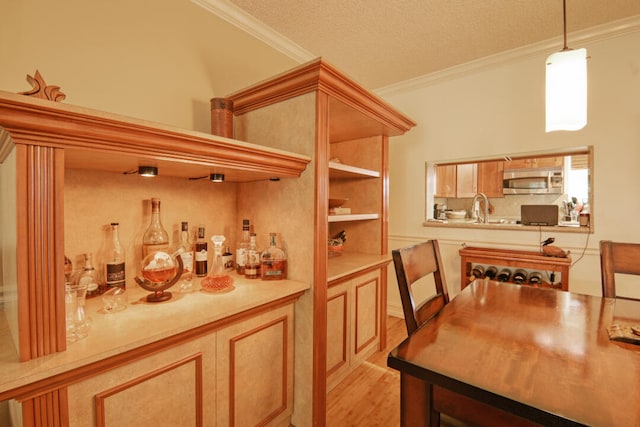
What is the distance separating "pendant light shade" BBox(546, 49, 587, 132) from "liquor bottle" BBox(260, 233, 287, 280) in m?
1.37

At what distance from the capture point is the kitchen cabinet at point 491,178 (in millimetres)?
4535

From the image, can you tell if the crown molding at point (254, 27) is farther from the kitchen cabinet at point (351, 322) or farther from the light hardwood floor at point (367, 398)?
the light hardwood floor at point (367, 398)

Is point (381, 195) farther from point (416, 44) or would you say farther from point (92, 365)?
point (92, 365)

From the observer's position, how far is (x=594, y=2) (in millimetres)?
1951

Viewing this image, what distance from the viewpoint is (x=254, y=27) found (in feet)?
7.04

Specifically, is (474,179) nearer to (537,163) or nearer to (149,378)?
(537,163)

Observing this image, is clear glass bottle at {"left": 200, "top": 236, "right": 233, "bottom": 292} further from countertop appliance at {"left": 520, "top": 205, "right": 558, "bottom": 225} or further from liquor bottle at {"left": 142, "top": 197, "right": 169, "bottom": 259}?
countertop appliance at {"left": 520, "top": 205, "right": 558, "bottom": 225}

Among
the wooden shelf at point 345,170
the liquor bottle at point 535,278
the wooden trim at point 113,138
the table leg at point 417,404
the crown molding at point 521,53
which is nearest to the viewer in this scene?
the wooden trim at point 113,138

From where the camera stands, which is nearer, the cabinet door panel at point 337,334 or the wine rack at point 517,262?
the cabinet door panel at point 337,334

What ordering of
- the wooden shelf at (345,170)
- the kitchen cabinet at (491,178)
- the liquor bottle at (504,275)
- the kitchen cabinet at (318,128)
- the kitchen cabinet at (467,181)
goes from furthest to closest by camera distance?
the kitchen cabinet at (467,181) < the kitchen cabinet at (491,178) < the liquor bottle at (504,275) < the wooden shelf at (345,170) < the kitchen cabinet at (318,128)

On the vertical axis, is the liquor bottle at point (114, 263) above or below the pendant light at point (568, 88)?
below

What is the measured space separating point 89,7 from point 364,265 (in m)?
2.05

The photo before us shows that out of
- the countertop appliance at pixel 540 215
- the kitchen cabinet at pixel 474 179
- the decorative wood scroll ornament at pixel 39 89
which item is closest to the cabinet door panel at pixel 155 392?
the decorative wood scroll ornament at pixel 39 89

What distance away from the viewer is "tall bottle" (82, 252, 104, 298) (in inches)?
49.9
